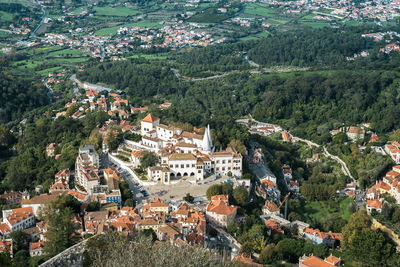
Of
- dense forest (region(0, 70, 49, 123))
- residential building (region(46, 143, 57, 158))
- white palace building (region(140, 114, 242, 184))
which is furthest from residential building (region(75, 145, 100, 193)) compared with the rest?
dense forest (region(0, 70, 49, 123))

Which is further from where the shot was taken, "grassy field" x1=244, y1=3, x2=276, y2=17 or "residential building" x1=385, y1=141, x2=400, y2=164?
"grassy field" x1=244, y1=3, x2=276, y2=17

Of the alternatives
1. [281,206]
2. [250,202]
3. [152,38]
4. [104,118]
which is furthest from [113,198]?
[152,38]

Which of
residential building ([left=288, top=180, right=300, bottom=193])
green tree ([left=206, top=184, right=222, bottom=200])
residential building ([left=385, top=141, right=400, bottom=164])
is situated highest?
green tree ([left=206, top=184, right=222, bottom=200])

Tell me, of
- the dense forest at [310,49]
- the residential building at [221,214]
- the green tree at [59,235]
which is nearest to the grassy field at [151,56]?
the dense forest at [310,49]

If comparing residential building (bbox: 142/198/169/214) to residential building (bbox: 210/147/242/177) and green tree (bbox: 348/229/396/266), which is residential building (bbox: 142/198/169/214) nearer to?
residential building (bbox: 210/147/242/177)

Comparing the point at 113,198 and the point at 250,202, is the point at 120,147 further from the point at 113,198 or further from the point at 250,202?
the point at 250,202

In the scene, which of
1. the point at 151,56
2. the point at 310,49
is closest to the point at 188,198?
the point at 310,49
